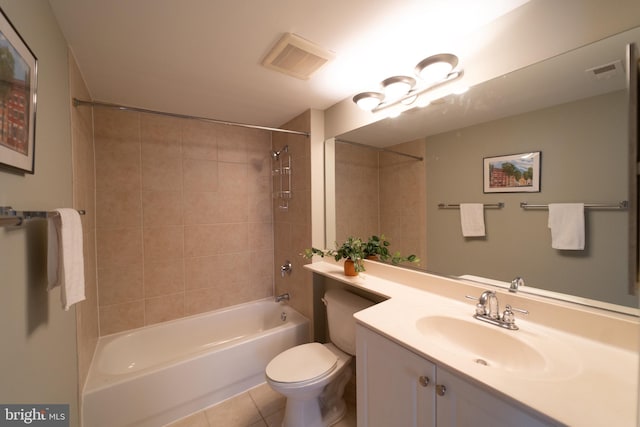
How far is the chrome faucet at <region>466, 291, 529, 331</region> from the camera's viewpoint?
101 centimetres

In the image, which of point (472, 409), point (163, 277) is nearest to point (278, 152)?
point (163, 277)

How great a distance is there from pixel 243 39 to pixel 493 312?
1.83 metres

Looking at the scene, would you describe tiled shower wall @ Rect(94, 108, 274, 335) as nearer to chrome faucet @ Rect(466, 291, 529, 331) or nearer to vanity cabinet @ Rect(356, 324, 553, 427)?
vanity cabinet @ Rect(356, 324, 553, 427)

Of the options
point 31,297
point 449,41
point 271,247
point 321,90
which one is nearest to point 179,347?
point 271,247

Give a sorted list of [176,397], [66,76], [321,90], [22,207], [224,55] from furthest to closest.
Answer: [321,90], [176,397], [224,55], [66,76], [22,207]

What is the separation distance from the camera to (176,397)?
1619mm

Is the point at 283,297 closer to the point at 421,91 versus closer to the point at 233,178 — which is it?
the point at 233,178

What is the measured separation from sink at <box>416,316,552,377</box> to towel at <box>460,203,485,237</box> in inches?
18.7

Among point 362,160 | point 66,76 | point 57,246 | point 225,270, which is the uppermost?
point 66,76

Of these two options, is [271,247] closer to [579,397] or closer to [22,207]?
[22,207]

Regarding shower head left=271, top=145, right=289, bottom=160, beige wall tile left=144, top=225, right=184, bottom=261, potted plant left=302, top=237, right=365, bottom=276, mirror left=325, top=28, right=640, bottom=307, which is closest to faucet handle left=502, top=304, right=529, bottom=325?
mirror left=325, top=28, right=640, bottom=307

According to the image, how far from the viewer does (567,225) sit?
100 cm

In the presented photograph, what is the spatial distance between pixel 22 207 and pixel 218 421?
5.63 feet

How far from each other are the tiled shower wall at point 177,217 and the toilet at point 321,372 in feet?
4.03
